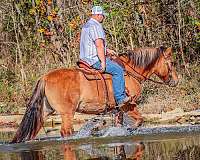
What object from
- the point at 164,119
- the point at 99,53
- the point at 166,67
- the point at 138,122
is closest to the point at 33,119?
the point at 99,53

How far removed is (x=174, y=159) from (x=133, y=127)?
400cm

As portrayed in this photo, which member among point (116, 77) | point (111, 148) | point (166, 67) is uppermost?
point (166, 67)

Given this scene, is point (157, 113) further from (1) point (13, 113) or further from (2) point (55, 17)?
(2) point (55, 17)

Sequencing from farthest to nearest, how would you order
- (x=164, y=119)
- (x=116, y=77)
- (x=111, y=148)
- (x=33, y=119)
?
(x=164, y=119) → (x=116, y=77) → (x=33, y=119) → (x=111, y=148)

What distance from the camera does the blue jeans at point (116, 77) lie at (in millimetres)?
10414

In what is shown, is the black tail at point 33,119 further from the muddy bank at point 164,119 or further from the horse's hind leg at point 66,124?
the muddy bank at point 164,119

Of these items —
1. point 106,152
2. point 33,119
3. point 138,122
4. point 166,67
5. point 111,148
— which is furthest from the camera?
point 166,67

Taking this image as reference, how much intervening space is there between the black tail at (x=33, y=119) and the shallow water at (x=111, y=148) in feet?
0.52

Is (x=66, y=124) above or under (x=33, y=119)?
under

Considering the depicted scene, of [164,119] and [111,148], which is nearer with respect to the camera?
[111,148]

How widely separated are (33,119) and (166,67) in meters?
2.98

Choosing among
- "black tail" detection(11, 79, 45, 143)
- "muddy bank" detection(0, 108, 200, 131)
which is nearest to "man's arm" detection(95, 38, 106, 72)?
"black tail" detection(11, 79, 45, 143)

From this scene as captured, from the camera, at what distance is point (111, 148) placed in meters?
8.52

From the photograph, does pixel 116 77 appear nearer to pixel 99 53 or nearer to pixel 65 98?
pixel 99 53
